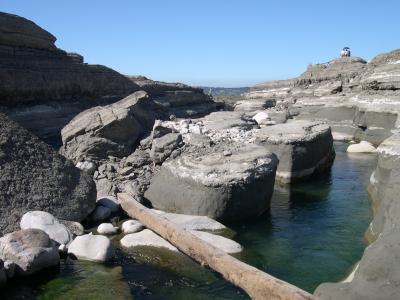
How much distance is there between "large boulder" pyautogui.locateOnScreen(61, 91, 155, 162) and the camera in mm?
16938

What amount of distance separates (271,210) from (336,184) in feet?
13.9

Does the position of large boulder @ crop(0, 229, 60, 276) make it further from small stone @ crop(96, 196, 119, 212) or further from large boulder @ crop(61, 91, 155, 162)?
large boulder @ crop(61, 91, 155, 162)

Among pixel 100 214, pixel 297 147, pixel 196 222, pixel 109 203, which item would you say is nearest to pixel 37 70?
pixel 109 203

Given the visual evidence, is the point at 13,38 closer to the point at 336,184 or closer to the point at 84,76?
the point at 84,76

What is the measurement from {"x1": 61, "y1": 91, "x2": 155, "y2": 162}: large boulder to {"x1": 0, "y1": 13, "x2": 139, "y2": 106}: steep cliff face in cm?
622

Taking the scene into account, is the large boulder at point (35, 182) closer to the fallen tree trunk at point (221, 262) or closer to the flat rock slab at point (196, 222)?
the fallen tree trunk at point (221, 262)

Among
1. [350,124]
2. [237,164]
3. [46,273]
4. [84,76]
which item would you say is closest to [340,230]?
[237,164]

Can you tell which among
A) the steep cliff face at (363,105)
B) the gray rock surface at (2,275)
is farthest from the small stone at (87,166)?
the steep cliff face at (363,105)

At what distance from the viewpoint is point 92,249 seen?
32.3 ft

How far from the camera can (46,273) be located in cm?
911

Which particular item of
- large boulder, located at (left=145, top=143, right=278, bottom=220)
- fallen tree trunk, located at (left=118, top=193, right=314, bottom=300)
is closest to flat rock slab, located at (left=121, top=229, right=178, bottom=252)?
fallen tree trunk, located at (left=118, top=193, right=314, bottom=300)

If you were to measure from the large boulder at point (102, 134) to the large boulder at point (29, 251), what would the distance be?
7.46m

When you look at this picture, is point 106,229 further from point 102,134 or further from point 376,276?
point 376,276

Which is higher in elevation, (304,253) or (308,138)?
(308,138)
